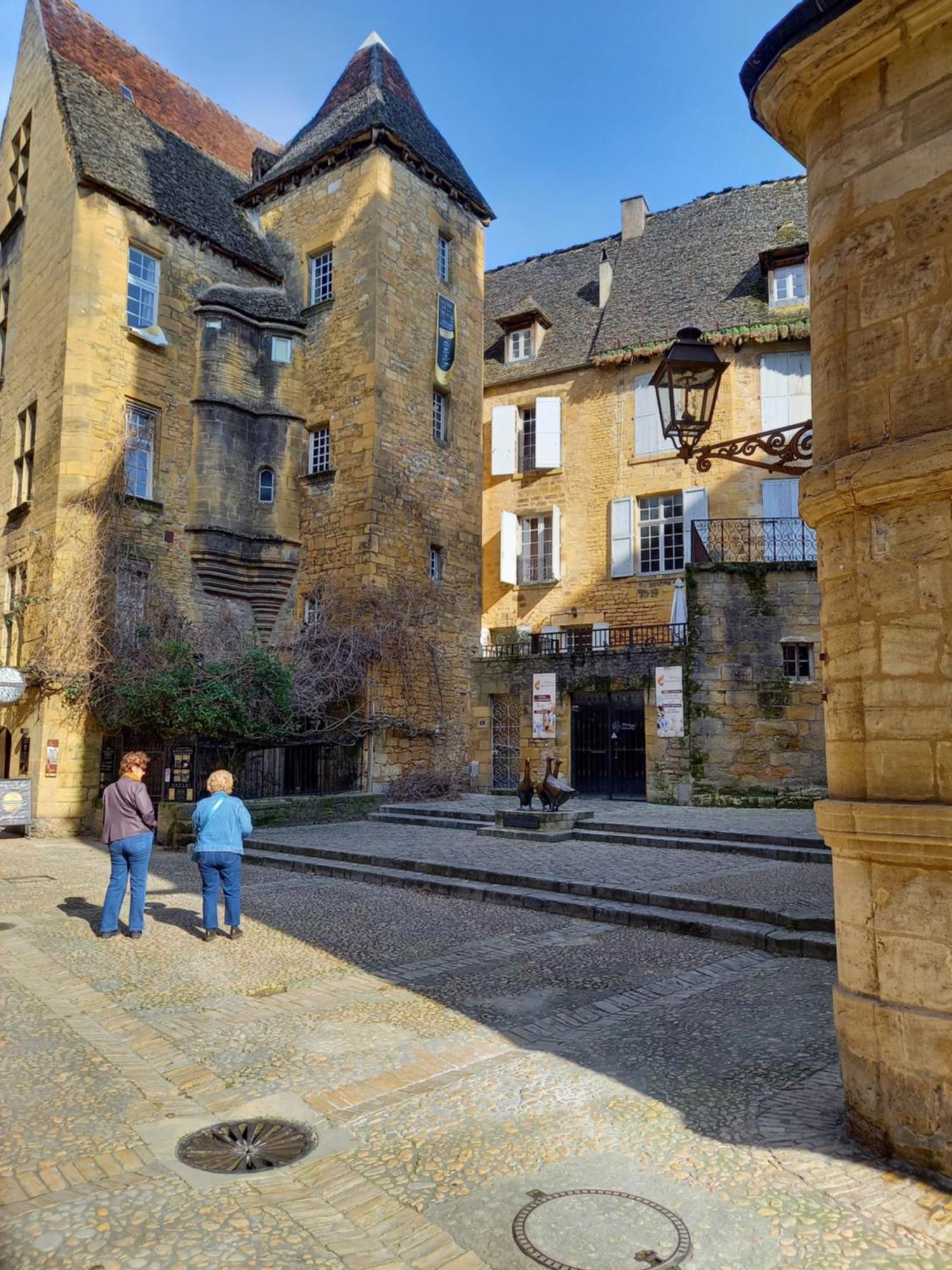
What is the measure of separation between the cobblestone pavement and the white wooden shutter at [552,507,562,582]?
18.3 m

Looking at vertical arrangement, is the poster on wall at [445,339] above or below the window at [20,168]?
below

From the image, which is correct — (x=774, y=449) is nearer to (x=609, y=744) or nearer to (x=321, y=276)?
(x=609, y=744)

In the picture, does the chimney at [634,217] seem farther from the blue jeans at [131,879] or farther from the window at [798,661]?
the blue jeans at [131,879]

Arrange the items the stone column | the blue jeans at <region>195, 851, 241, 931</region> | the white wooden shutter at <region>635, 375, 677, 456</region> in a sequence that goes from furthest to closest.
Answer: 1. the white wooden shutter at <region>635, 375, 677, 456</region>
2. the blue jeans at <region>195, 851, 241, 931</region>
3. the stone column

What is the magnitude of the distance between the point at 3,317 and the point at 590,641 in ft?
52.6

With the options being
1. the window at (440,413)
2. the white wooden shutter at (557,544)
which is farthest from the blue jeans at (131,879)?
the white wooden shutter at (557,544)

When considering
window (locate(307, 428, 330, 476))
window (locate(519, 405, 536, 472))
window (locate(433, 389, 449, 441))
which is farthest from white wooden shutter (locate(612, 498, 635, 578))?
window (locate(307, 428, 330, 476))

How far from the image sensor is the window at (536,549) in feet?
83.9

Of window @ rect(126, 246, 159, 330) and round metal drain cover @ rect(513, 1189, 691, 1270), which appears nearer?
round metal drain cover @ rect(513, 1189, 691, 1270)

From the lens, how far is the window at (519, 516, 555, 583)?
25578mm

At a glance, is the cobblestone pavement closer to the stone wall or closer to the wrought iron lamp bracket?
the wrought iron lamp bracket

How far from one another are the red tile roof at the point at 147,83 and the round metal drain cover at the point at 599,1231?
2442 cm

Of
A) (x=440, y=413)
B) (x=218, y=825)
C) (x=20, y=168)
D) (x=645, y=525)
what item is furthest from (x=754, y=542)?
(x=20, y=168)

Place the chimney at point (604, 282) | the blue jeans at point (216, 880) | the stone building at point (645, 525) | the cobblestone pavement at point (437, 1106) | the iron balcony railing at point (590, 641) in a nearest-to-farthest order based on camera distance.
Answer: the cobblestone pavement at point (437, 1106) < the blue jeans at point (216, 880) < the stone building at point (645, 525) < the iron balcony railing at point (590, 641) < the chimney at point (604, 282)
